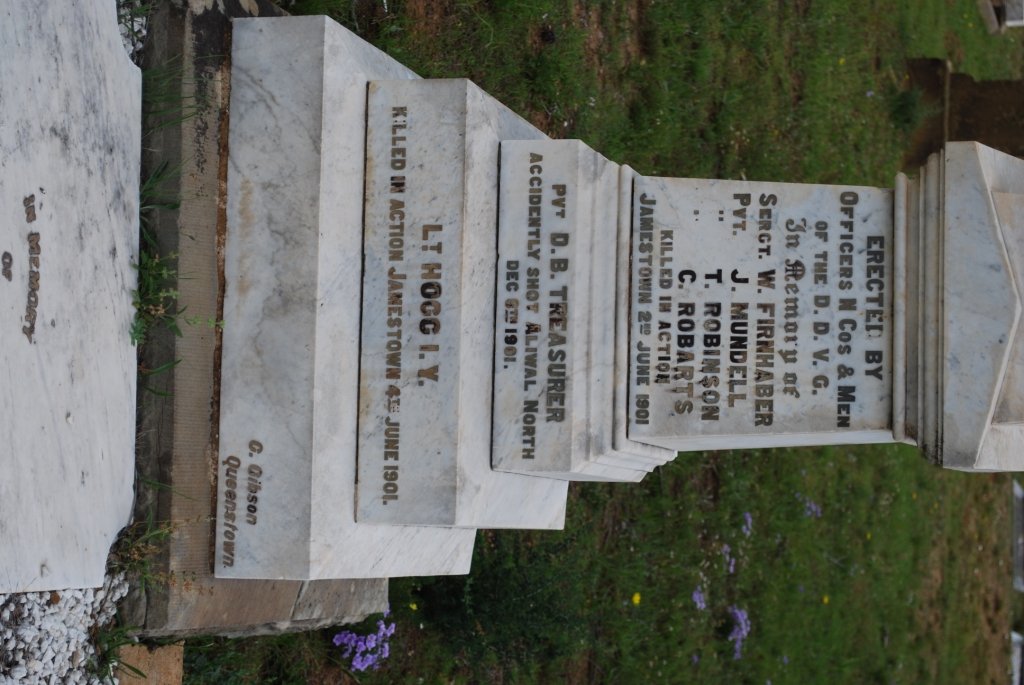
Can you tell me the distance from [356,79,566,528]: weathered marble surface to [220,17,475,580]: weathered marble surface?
4.2 inches

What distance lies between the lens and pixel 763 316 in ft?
15.0

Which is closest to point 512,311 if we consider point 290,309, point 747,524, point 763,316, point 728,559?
point 290,309

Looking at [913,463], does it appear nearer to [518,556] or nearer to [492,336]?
[518,556]

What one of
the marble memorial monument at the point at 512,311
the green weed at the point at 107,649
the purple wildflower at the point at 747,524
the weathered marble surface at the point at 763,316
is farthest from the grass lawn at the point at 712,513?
the weathered marble surface at the point at 763,316

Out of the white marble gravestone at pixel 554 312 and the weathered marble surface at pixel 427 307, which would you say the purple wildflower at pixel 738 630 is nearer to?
the white marble gravestone at pixel 554 312

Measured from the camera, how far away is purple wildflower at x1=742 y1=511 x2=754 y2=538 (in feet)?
27.6

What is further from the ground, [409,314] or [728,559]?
[409,314]

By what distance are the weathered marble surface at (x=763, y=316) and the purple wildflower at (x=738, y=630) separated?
3826mm

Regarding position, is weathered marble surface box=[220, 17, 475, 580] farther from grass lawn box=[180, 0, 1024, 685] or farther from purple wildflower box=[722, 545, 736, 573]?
purple wildflower box=[722, 545, 736, 573]

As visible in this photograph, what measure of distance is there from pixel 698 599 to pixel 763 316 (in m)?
3.83

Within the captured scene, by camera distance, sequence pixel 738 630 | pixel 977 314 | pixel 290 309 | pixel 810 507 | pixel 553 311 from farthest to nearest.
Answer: pixel 810 507, pixel 738 630, pixel 553 311, pixel 977 314, pixel 290 309

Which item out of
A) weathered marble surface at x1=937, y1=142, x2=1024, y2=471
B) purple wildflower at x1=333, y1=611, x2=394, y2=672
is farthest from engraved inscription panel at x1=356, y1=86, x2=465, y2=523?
weathered marble surface at x1=937, y1=142, x2=1024, y2=471

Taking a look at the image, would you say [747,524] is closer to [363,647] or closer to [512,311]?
[363,647]

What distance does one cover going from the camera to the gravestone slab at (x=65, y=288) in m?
3.52
